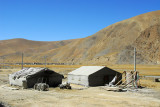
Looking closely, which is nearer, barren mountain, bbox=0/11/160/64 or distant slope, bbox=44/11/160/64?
barren mountain, bbox=0/11/160/64

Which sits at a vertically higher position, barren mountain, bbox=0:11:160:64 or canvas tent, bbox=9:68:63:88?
barren mountain, bbox=0:11:160:64

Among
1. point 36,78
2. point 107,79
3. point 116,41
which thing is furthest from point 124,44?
point 36,78

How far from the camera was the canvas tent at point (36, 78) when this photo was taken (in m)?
27.5

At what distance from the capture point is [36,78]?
92.2 feet

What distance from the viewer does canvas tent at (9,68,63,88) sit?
2747 cm

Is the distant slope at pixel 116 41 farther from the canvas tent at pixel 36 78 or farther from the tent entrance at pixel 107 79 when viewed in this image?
the canvas tent at pixel 36 78

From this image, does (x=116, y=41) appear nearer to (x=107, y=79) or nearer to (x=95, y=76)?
(x=107, y=79)

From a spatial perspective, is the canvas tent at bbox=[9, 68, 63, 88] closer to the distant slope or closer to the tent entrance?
the tent entrance

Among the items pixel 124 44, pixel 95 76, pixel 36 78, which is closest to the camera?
pixel 36 78

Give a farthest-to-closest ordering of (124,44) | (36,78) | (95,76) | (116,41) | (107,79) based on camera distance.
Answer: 1. (116,41)
2. (124,44)
3. (107,79)
4. (95,76)
5. (36,78)

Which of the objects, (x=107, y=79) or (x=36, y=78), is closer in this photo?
(x=36, y=78)

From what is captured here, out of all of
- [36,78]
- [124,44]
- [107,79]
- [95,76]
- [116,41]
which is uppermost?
[116,41]

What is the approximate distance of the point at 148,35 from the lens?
102250 millimetres

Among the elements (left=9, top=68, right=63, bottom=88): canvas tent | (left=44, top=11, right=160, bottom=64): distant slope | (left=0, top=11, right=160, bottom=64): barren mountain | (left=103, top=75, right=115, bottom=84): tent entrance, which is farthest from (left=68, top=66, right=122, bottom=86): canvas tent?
(left=44, top=11, right=160, bottom=64): distant slope
